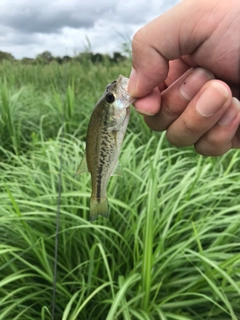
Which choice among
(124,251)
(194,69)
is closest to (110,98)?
(194,69)

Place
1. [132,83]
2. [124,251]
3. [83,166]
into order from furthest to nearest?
[124,251] < [132,83] < [83,166]

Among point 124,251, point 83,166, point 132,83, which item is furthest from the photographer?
point 124,251

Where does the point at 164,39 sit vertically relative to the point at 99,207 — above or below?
above

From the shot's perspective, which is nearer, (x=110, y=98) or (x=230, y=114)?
(x=110, y=98)

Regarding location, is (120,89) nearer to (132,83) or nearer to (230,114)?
(132,83)

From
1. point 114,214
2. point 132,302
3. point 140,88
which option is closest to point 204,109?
point 140,88

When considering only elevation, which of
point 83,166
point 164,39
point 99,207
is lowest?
point 99,207

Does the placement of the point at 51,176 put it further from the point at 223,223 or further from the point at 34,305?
the point at 223,223
